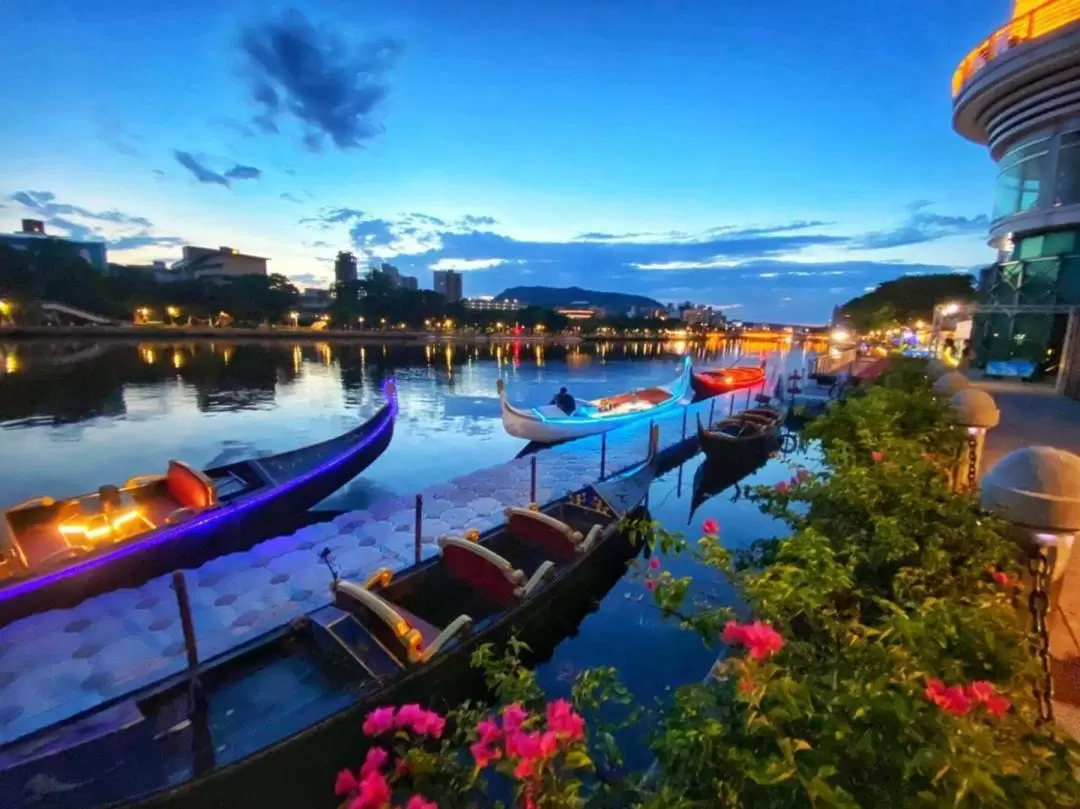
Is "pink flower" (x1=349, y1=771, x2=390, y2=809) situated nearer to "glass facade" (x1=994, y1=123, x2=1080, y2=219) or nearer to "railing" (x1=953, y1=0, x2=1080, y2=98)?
"glass facade" (x1=994, y1=123, x2=1080, y2=219)

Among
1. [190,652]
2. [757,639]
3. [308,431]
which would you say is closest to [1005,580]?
[757,639]

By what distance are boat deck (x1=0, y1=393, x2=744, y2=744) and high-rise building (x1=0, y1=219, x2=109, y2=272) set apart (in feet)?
355

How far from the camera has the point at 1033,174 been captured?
877 inches

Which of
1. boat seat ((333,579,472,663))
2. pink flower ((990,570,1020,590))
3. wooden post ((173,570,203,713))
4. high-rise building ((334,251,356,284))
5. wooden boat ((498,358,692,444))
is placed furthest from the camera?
high-rise building ((334,251,356,284))

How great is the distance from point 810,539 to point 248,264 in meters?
155

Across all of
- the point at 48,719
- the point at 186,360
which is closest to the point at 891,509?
the point at 48,719

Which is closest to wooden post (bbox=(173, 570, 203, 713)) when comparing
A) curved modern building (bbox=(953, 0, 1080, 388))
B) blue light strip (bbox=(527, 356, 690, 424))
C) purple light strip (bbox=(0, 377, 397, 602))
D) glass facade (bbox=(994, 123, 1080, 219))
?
purple light strip (bbox=(0, 377, 397, 602))

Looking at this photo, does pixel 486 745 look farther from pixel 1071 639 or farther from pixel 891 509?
pixel 1071 639

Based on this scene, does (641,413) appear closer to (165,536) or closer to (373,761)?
(165,536)

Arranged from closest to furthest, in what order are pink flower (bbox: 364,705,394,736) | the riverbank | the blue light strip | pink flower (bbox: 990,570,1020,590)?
pink flower (bbox: 364,705,394,736)
pink flower (bbox: 990,570,1020,590)
the blue light strip
the riverbank

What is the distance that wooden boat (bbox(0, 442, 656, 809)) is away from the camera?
372 centimetres

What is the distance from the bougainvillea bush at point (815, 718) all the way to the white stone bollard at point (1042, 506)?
146 mm

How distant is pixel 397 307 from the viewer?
11150cm

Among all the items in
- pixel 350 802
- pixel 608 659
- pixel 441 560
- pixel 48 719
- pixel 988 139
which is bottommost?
pixel 608 659
